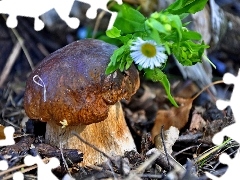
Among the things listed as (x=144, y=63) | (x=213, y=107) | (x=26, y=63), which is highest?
(x=144, y=63)

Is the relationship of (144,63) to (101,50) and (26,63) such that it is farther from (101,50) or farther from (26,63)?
(26,63)

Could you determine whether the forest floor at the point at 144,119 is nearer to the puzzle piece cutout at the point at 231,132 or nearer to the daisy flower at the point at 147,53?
the puzzle piece cutout at the point at 231,132

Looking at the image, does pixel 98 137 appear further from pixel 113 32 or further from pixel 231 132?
pixel 231 132

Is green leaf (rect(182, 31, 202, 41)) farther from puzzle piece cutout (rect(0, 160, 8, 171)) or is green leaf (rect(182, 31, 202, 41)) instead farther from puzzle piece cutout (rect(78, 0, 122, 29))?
puzzle piece cutout (rect(0, 160, 8, 171))

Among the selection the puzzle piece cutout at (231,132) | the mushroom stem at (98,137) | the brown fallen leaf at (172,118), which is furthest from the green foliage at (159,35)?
the brown fallen leaf at (172,118)

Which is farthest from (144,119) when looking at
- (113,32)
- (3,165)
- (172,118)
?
(3,165)

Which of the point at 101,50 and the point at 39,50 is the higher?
the point at 101,50

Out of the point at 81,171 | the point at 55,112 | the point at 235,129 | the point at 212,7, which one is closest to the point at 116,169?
the point at 81,171
